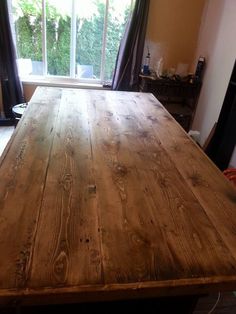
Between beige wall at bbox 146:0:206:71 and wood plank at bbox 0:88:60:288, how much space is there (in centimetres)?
263

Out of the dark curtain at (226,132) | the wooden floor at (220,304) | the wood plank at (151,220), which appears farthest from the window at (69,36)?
the wooden floor at (220,304)

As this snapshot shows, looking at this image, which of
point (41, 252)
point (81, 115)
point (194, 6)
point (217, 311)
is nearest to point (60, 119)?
point (81, 115)

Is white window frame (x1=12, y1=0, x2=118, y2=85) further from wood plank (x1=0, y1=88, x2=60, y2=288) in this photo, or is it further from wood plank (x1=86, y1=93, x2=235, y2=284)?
wood plank (x1=86, y1=93, x2=235, y2=284)

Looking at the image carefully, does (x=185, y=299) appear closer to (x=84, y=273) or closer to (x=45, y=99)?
(x=84, y=273)

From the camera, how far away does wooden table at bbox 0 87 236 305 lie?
622 mm

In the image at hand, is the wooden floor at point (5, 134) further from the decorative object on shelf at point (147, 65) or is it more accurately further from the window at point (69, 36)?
the decorative object on shelf at point (147, 65)

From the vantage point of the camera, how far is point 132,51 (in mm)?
3404

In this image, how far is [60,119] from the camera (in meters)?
1.54

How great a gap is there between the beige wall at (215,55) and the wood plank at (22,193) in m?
2.21

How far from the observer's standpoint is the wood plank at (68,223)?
624mm

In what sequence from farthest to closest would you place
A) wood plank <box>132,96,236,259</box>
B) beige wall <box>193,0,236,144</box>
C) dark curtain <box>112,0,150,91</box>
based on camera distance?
dark curtain <box>112,0,150,91</box>, beige wall <box>193,0,236,144</box>, wood plank <box>132,96,236,259</box>

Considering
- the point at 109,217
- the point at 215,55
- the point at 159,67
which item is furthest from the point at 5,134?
the point at 109,217

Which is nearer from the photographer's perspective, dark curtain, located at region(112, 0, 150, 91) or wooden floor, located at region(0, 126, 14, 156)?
wooden floor, located at region(0, 126, 14, 156)

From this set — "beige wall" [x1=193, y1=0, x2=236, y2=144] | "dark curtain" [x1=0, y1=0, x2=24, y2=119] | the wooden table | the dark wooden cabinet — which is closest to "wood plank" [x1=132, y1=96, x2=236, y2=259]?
the wooden table
